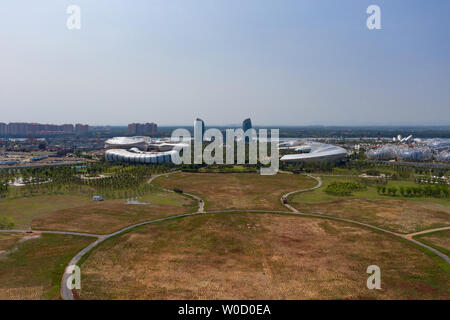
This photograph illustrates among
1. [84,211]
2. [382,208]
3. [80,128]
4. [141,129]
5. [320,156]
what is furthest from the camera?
[80,128]

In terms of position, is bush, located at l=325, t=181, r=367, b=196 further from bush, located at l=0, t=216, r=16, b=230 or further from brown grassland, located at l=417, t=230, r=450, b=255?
bush, located at l=0, t=216, r=16, b=230

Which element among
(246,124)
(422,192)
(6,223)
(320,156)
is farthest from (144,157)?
(246,124)

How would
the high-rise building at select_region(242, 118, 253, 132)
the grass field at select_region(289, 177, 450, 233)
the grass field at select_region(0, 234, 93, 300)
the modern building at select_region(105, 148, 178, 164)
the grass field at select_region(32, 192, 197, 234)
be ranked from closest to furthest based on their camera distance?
the grass field at select_region(0, 234, 93, 300) → the grass field at select_region(32, 192, 197, 234) → the grass field at select_region(289, 177, 450, 233) → the modern building at select_region(105, 148, 178, 164) → the high-rise building at select_region(242, 118, 253, 132)

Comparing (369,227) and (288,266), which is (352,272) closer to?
(288,266)

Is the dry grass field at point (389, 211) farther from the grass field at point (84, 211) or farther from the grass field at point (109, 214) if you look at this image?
the grass field at point (84, 211)

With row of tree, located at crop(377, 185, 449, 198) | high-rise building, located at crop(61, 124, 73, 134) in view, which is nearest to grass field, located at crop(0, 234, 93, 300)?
row of tree, located at crop(377, 185, 449, 198)

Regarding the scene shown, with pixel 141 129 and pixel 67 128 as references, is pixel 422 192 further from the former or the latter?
pixel 67 128
